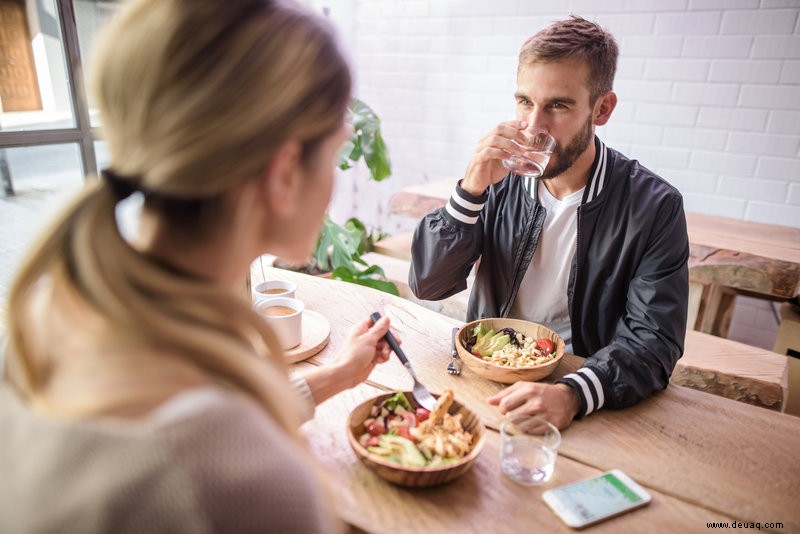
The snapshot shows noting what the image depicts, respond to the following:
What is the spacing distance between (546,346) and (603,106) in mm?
834

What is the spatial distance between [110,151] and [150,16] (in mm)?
163

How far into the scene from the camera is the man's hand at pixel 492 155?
146 centimetres

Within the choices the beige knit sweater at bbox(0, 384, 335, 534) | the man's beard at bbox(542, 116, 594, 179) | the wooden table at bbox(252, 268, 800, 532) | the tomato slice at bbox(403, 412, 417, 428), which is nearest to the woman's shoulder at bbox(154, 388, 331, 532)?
the beige knit sweater at bbox(0, 384, 335, 534)

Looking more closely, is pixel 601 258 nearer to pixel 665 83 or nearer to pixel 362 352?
pixel 362 352

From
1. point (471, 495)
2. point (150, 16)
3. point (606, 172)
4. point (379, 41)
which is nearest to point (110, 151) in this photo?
point (150, 16)

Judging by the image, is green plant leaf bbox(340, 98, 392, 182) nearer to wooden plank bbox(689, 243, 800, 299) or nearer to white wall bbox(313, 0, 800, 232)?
white wall bbox(313, 0, 800, 232)

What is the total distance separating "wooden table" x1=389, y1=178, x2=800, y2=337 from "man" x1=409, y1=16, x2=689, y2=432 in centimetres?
86

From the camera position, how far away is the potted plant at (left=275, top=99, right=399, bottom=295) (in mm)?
2536

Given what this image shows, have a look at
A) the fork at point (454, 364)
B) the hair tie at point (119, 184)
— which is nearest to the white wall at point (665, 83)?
the fork at point (454, 364)

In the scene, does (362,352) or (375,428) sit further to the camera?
(362,352)

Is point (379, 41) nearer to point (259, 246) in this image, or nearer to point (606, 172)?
point (606, 172)

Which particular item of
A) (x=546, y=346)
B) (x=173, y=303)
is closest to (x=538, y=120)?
(x=546, y=346)

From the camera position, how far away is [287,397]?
606 mm

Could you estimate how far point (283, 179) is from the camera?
656mm
